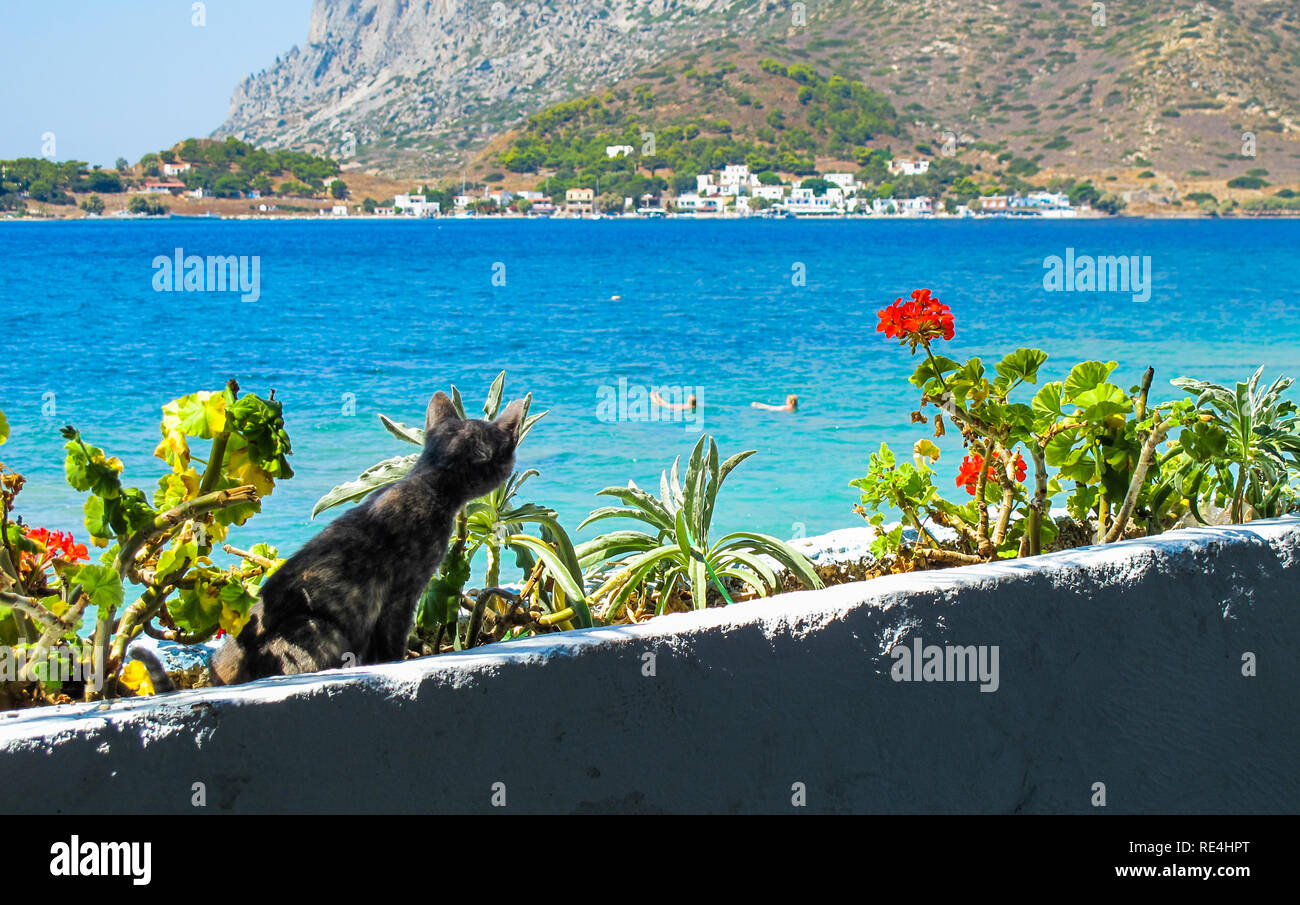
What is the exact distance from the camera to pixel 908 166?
13625 centimetres

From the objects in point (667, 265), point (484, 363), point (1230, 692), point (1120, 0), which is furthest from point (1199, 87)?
point (1230, 692)

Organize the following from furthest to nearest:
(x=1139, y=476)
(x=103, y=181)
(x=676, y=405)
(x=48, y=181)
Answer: (x=103, y=181)
(x=48, y=181)
(x=676, y=405)
(x=1139, y=476)

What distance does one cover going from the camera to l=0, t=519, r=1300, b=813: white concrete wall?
1767mm

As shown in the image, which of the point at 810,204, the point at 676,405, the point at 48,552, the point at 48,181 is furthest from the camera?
the point at 810,204

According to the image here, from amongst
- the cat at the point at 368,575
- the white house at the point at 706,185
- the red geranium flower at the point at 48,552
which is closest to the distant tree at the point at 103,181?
the white house at the point at 706,185

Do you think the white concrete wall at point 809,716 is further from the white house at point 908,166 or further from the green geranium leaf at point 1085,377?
the white house at point 908,166

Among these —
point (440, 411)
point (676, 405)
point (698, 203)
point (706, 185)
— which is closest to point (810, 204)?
point (706, 185)

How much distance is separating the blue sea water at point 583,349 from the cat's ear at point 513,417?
614cm

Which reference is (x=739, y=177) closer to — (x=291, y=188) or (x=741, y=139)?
(x=741, y=139)

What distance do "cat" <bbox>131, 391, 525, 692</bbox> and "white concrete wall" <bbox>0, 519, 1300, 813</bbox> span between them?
0.27 m

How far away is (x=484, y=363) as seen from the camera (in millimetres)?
21797

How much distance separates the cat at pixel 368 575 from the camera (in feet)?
6.95

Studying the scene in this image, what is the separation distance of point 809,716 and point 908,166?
14250cm
